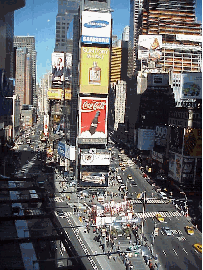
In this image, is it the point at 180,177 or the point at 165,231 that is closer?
the point at 165,231

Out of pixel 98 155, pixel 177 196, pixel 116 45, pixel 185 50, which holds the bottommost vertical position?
pixel 177 196

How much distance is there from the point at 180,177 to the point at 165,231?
554 cm

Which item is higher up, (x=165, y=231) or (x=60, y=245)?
(x=60, y=245)

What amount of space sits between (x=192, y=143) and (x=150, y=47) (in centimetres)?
1503

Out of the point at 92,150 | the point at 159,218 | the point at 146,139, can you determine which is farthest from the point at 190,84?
the point at 159,218

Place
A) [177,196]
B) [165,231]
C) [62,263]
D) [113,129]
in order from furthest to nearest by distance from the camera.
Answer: [113,129]
[177,196]
[165,231]
[62,263]

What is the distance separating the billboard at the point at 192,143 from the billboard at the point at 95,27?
520 centimetres

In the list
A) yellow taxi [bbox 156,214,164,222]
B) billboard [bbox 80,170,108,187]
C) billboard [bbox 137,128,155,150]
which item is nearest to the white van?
billboard [bbox 80,170,108,187]

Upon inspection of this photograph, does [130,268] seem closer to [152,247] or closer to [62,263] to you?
[152,247]

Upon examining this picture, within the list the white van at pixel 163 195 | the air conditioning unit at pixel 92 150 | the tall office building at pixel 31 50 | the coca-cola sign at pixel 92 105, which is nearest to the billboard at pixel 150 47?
the tall office building at pixel 31 50

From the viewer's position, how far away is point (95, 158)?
14992 millimetres

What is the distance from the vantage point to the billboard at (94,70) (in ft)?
50.1

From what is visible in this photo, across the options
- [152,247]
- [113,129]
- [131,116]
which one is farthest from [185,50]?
[152,247]

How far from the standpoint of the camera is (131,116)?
96.4 ft
